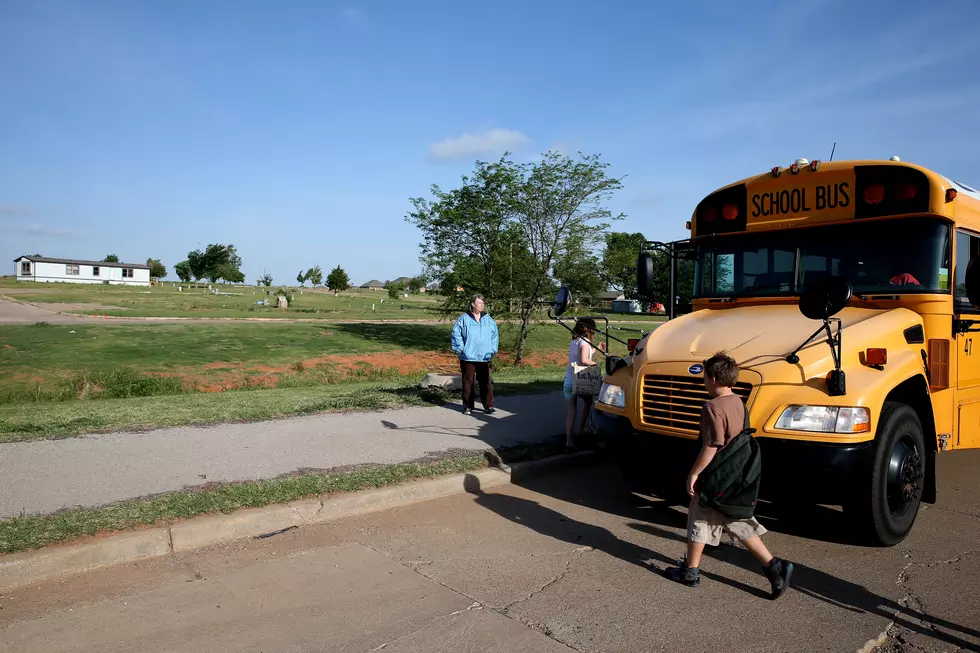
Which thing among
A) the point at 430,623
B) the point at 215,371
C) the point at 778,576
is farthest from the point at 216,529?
the point at 215,371

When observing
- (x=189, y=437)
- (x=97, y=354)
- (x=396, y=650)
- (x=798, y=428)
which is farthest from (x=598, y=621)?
(x=97, y=354)

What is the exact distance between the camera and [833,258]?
20.3 ft

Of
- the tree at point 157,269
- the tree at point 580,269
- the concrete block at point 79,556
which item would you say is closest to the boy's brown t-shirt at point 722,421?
the concrete block at point 79,556

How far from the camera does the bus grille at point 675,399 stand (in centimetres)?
519

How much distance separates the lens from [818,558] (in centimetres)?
495

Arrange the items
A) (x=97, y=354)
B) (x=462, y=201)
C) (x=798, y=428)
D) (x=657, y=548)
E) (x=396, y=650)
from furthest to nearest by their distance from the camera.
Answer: (x=462, y=201) < (x=97, y=354) < (x=657, y=548) < (x=798, y=428) < (x=396, y=650)

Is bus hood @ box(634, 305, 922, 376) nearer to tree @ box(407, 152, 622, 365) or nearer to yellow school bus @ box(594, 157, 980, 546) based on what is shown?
yellow school bus @ box(594, 157, 980, 546)

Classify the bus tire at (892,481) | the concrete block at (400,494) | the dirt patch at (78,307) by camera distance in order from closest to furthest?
the bus tire at (892,481)
the concrete block at (400,494)
the dirt patch at (78,307)

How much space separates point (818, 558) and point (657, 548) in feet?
3.61

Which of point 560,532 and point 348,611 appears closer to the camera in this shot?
point 348,611

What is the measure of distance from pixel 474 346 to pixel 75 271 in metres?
102

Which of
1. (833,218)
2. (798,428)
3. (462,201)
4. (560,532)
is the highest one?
(462,201)

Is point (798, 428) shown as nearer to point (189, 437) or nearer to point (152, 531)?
point (152, 531)

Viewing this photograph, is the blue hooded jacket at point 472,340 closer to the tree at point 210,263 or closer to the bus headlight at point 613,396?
the bus headlight at point 613,396
